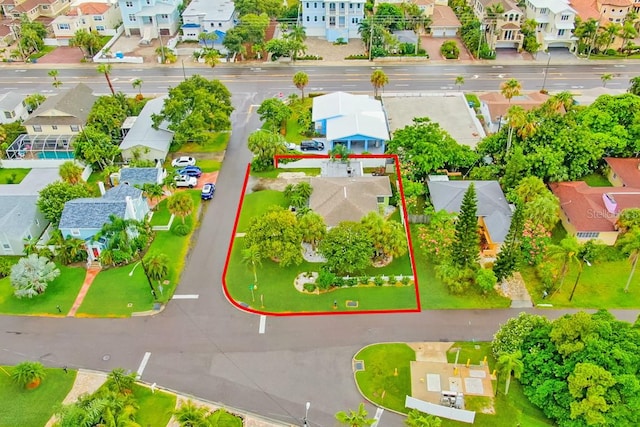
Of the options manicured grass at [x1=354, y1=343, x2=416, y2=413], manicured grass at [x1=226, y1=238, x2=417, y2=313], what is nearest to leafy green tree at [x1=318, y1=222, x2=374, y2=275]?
manicured grass at [x1=226, y1=238, x2=417, y2=313]

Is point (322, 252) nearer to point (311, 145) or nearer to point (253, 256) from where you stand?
point (253, 256)

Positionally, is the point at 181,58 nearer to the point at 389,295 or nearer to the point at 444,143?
the point at 444,143

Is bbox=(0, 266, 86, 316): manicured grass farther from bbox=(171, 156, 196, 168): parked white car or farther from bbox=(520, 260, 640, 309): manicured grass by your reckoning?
bbox=(520, 260, 640, 309): manicured grass

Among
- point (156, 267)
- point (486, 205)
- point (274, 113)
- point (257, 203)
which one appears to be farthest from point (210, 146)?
point (486, 205)

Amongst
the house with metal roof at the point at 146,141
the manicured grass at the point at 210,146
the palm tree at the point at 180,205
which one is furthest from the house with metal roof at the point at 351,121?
the palm tree at the point at 180,205

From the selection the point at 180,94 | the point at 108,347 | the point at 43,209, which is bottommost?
the point at 108,347

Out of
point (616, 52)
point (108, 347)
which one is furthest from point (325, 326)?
point (616, 52)
